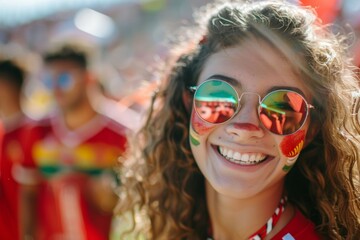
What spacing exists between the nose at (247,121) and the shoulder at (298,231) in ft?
1.20

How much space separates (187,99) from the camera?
2.75 m

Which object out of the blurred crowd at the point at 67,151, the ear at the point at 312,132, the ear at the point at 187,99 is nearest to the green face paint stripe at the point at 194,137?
the ear at the point at 187,99

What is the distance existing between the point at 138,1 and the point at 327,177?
23.7 meters

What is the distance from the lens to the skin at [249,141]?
7.66 ft

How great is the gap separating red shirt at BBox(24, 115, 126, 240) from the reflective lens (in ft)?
6.74

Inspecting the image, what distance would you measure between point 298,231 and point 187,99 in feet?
2.27

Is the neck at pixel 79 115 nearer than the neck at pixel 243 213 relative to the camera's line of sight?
No

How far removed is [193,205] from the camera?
280cm

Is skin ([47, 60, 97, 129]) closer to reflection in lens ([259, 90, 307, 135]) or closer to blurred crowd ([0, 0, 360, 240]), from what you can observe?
blurred crowd ([0, 0, 360, 240])

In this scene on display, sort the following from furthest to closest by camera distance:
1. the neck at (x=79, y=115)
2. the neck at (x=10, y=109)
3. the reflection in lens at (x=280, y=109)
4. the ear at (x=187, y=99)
→ 1. the neck at (x=10, y=109)
2. the neck at (x=79, y=115)
3. the ear at (x=187, y=99)
4. the reflection in lens at (x=280, y=109)

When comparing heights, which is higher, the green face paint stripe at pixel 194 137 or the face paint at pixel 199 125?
the face paint at pixel 199 125

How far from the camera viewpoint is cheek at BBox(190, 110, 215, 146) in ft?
7.98

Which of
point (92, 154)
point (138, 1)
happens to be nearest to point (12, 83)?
point (92, 154)

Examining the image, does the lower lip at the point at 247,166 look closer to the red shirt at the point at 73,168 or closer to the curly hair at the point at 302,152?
the curly hair at the point at 302,152
